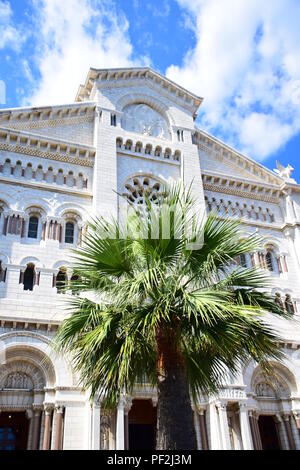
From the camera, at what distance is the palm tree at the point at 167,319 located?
9.52 m

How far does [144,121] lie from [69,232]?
26.8 feet

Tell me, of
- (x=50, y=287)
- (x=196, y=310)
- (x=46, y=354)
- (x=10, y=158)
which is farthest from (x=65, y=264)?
(x=196, y=310)

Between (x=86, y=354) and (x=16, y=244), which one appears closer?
(x=86, y=354)

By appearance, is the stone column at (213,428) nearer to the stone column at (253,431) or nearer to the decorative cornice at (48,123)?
the stone column at (253,431)

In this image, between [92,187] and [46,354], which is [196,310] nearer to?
[46,354]

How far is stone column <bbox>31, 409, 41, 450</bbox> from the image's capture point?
15469mm


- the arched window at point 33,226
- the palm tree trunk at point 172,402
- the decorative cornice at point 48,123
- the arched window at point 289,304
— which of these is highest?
the decorative cornice at point 48,123

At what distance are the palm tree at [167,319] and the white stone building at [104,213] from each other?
3727 mm

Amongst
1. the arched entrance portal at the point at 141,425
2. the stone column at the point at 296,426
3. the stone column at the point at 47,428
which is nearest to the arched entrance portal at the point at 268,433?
the stone column at the point at 296,426

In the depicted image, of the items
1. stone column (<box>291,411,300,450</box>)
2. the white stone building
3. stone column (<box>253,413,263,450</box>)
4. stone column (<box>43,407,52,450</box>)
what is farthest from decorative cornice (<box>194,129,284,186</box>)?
stone column (<box>43,407,52,450</box>)

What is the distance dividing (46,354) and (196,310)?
8779 mm

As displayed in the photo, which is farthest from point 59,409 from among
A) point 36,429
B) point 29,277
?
point 29,277

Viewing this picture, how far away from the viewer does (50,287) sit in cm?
1786

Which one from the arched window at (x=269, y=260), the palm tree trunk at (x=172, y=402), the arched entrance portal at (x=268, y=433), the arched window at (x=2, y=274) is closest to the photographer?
the palm tree trunk at (x=172, y=402)
